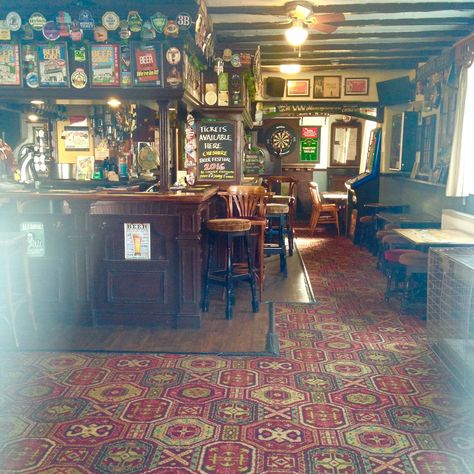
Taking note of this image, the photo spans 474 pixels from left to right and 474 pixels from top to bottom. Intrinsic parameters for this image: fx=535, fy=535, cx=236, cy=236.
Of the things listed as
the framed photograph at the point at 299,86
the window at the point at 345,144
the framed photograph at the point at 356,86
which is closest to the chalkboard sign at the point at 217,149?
the framed photograph at the point at 299,86

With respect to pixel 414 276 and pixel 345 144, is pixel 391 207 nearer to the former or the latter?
pixel 414 276

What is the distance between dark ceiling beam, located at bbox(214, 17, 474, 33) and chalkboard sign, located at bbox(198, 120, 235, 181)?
3.81 feet

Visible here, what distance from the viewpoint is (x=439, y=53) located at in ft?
24.3

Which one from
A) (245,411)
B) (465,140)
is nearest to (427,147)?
(465,140)

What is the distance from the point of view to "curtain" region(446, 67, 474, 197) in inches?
223

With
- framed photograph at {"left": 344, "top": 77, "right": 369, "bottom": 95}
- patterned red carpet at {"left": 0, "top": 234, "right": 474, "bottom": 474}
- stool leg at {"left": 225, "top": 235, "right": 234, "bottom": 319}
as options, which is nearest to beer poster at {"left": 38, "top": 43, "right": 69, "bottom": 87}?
stool leg at {"left": 225, "top": 235, "right": 234, "bottom": 319}

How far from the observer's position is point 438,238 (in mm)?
4762

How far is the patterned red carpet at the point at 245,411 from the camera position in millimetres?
2531

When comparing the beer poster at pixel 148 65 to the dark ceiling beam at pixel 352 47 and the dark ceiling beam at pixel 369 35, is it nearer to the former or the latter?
the dark ceiling beam at pixel 369 35

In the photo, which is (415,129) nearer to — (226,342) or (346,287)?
(346,287)

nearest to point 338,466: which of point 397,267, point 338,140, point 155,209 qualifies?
point 155,209

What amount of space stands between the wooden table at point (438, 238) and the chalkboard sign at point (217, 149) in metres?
2.10

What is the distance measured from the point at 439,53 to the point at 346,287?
375 centimetres

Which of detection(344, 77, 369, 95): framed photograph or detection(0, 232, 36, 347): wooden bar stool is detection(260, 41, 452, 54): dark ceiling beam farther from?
detection(0, 232, 36, 347): wooden bar stool
